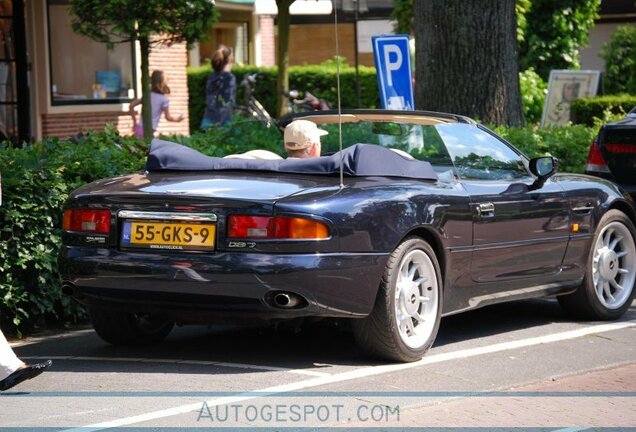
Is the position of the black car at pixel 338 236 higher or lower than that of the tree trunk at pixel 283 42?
lower

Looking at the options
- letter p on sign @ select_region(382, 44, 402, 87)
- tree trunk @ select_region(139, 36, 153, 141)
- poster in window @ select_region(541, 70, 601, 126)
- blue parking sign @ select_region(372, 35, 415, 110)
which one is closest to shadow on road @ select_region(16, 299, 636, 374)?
blue parking sign @ select_region(372, 35, 415, 110)

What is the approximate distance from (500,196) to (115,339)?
2444 millimetres

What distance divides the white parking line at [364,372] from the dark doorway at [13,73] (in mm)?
11961

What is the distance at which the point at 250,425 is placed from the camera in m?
5.81

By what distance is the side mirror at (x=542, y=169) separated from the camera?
840 cm

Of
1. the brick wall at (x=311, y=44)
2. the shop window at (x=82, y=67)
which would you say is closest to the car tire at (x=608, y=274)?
the shop window at (x=82, y=67)

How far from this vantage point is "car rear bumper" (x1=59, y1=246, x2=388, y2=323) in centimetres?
667

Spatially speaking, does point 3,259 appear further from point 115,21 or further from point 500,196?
point 115,21

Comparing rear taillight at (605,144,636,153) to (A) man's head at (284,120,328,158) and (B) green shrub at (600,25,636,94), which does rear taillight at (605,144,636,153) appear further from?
(B) green shrub at (600,25,636,94)

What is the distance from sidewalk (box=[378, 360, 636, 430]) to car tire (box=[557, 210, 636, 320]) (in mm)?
1837

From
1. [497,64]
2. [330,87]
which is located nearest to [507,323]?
[497,64]

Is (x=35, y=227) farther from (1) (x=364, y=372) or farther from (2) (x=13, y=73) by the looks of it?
(2) (x=13, y=73)

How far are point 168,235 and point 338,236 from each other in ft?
2.90

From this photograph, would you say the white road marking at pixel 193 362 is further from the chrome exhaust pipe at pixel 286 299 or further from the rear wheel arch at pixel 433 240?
the rear wheel arch at pixel 433 240
